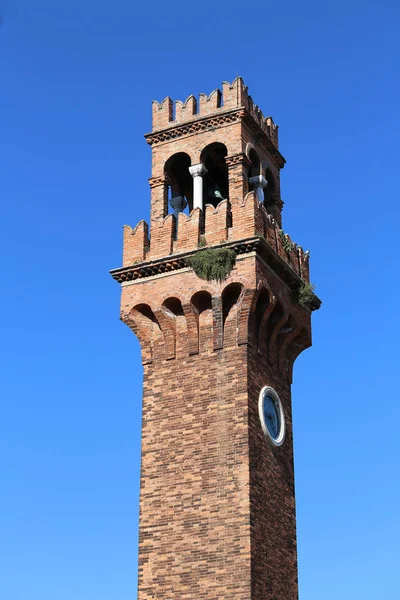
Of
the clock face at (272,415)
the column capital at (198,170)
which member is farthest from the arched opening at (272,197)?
the clock face at (272,415)

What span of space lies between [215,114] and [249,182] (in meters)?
2.35

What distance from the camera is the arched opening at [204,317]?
2653 centimetres

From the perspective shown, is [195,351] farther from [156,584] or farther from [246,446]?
[156,584]

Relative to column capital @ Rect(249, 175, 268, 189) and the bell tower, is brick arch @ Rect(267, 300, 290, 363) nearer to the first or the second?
the bell tower

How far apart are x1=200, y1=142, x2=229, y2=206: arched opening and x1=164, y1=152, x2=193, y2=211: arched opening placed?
54cm

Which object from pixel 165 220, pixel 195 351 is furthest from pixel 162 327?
pixel 165 220

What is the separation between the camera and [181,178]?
3138 cm

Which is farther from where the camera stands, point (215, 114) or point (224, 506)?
point (215, 114)

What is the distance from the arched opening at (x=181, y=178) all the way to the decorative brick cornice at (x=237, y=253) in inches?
141

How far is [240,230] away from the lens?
27.0m

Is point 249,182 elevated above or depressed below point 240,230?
above

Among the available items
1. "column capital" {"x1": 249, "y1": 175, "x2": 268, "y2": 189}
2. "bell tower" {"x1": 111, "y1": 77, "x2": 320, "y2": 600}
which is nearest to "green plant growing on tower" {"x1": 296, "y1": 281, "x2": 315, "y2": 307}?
"bell tower" {"x1": 111, "y1": 77, "x2": 320, "y2": 600}

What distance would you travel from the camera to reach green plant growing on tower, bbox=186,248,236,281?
87.0ft

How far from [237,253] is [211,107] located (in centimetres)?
555
